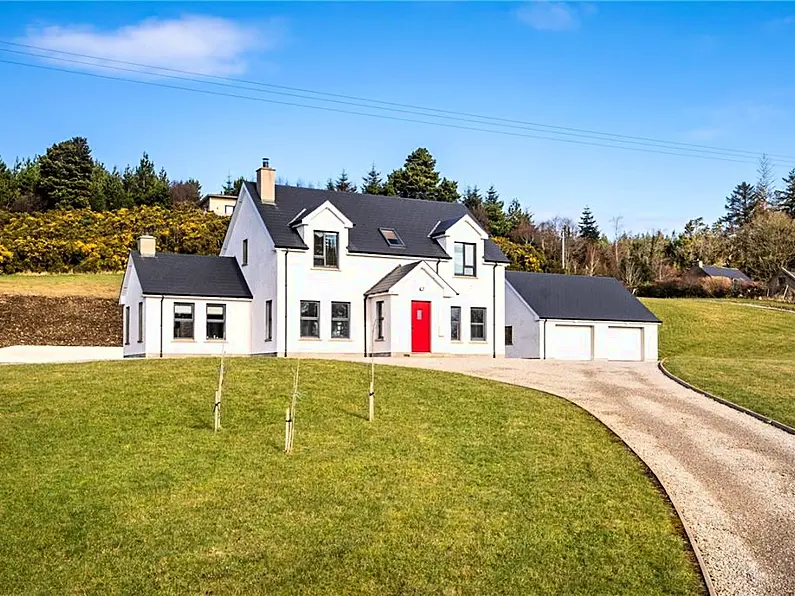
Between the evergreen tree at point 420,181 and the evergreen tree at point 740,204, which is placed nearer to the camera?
the evergreen tree at point 420,181

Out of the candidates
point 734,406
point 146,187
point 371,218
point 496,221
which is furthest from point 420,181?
point 734,406

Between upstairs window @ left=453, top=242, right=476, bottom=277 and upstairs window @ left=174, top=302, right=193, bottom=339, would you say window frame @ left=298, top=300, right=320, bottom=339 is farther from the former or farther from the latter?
upstairs window @ left=453, top=242, right=476, bottom=277

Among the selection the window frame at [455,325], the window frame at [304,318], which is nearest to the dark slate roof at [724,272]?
the window frame at [455,325]

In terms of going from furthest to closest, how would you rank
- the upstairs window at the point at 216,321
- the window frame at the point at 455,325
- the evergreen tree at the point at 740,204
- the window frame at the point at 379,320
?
the evergreen tree at the point at 740,204
the window frame at the point at 455,325
the upstairs window at the point at 216,321
the window frame at the point at 379,320

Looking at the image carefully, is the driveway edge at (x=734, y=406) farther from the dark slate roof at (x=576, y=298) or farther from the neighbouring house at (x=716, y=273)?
the neighbouring house at (x=716, y=273)

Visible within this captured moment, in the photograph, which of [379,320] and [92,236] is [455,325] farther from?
[92,236]

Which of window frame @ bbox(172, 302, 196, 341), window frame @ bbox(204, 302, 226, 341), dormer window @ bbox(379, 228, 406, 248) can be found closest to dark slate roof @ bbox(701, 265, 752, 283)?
dormer window @ bbox(379, 228, 406, 248)

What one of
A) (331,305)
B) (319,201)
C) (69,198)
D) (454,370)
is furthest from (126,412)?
(69,198)

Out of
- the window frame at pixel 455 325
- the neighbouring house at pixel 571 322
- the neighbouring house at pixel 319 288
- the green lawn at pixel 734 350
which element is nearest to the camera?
the green lawn at pixel 734 350

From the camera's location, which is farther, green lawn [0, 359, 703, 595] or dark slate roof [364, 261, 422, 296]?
dark slate roof [364, 261, 422, 296]
